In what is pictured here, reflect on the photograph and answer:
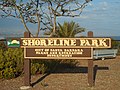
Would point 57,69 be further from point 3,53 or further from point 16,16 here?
point 16,16

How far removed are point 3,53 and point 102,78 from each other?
4.21m

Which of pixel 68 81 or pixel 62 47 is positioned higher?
pixel 62 47

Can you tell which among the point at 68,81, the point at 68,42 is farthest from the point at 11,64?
the point at 68,42

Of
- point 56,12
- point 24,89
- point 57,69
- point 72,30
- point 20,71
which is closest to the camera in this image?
point 24,89

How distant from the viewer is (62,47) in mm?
11656

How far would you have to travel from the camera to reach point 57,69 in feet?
51.0

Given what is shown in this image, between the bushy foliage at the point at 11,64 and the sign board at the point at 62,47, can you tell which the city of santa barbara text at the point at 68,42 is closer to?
the sign board at the point at 62,47

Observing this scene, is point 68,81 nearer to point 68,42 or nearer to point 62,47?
point 62,47

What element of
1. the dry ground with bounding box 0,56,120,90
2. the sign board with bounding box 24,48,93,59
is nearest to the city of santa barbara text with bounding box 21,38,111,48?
the sign board with bounding box 24,48,93,59

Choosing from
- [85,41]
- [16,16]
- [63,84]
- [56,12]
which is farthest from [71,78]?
[16,16]

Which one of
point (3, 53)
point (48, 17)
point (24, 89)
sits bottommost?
point (24, 89)

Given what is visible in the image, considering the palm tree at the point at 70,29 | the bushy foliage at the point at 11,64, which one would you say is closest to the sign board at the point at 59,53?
the bushy foliage at the point at 11,64

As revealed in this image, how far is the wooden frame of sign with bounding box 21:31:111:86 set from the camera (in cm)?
1152

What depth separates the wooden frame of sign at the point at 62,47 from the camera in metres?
11.5
